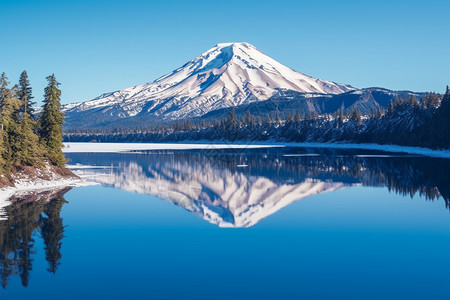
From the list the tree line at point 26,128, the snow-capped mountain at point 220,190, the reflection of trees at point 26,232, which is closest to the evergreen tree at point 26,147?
the tree line at point 26,128

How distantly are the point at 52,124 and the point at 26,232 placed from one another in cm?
2858

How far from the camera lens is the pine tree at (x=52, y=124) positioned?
4872 cm

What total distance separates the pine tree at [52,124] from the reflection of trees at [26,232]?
13.4m

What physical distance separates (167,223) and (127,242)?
486 centimetres

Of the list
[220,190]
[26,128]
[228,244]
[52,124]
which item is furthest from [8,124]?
[228,244]

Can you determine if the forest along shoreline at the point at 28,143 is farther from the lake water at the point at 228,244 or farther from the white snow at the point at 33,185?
the lake water at the point at 228,244

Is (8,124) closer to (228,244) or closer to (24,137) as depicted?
(24,137)

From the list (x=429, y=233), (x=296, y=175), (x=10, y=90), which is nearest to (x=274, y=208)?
(x=429, y=233)

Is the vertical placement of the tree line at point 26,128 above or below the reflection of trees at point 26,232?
above

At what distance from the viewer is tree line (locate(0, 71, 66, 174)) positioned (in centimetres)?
3981

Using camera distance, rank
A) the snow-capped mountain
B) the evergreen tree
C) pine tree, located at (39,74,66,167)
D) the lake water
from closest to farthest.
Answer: the lake water
the snow-capped mountain
the evergreen tree
pine tree, located at (39,74,66,167)

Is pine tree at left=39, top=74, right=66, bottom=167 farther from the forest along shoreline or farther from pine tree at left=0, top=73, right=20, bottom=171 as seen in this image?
pine tree at left=0, top=73, right=20, bottom=171

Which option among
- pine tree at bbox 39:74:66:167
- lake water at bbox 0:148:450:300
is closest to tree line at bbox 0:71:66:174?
pine tree at bbox 39:74:66:167

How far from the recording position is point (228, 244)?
21.5 metres
